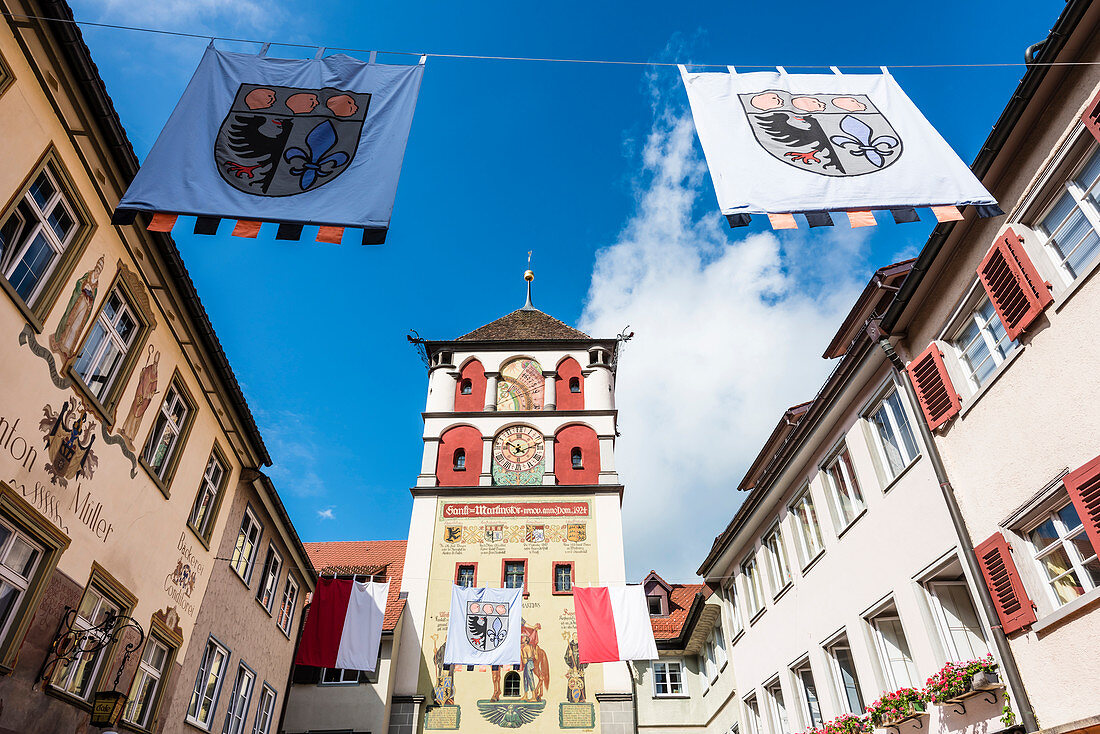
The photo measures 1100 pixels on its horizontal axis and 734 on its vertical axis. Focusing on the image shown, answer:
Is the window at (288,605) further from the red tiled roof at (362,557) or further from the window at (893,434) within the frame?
the window at (893,434)

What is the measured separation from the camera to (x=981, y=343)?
34.6 ft

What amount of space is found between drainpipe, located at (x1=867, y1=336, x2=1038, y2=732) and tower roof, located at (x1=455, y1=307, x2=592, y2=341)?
23611 millimetres

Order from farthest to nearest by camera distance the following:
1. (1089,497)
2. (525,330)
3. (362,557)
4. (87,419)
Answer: (525,330) → (362,557) → (87,419) → (1089,497)

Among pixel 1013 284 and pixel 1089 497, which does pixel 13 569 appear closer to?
pixel 1089 497

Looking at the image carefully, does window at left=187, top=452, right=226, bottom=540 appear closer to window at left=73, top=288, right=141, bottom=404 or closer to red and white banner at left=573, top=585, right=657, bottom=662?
window at left=73, top=288, right=141, bottom=404

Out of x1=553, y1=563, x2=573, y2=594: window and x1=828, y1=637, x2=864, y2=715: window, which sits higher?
x1=553, y1=563, x2=573, y2=594: window

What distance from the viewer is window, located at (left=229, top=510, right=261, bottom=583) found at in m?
16.5

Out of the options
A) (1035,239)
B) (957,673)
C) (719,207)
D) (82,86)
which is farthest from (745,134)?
(82,86)

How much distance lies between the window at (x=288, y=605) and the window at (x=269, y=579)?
73 centimetres

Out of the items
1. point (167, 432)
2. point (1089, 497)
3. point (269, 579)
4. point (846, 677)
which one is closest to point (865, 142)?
point (1089, 497)

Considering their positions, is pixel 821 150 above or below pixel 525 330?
below

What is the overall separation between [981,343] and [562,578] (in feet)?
62.8

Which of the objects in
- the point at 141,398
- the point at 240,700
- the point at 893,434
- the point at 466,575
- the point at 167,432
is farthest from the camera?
the point at 466,575

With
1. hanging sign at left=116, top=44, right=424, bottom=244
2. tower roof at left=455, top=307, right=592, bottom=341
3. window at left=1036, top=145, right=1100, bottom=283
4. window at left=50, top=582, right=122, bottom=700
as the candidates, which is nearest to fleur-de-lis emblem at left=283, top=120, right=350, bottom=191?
hanging sign at left=116, top=44, right=424, bottom=244
